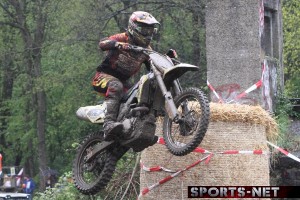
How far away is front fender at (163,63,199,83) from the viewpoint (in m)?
Answer: 9.91

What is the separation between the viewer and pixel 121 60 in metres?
10.8

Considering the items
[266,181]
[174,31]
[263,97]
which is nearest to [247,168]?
[266,181]

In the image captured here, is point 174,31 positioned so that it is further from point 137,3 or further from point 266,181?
point 266,181

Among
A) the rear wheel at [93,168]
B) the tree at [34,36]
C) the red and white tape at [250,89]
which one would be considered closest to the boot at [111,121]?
the rear wheel at [93,168]

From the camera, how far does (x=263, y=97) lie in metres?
13.6

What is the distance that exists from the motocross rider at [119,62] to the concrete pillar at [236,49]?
104 inches

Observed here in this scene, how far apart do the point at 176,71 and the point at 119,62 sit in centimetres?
114

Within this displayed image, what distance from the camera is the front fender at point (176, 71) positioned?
9.91 meters

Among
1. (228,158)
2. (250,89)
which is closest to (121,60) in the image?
(228,158)

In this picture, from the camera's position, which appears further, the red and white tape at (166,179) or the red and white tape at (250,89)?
the red and white tape at (250,89)

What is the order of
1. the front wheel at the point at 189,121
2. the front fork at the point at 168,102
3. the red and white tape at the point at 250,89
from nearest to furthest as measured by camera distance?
1. the front wheel at the point at 189,121
2. the front fork at the point at 168,102
3. the red and white tape at the point at 250,89

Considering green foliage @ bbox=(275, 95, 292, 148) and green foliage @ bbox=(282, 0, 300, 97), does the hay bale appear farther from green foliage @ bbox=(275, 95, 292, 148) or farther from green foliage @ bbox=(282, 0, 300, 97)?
green foliage @ bbox=(282, 0, 300, 97)

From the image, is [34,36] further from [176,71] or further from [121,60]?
[176,71]

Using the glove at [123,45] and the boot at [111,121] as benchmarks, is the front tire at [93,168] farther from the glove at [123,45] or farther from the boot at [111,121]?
the glove at [123,45]
